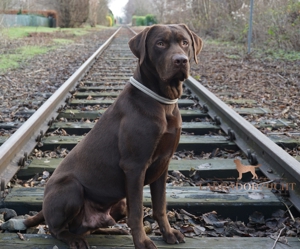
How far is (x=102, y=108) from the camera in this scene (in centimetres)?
590

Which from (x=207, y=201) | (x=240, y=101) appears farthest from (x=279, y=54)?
(x=207, y=201)

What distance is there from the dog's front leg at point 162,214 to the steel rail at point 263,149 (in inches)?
36.7

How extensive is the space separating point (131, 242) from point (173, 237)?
0.82 ft

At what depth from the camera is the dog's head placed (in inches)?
91.9

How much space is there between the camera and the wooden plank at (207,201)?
9.66ft

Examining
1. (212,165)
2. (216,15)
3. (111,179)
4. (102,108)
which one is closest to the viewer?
(111,179)

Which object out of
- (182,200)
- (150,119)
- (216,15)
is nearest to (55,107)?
(182,200)

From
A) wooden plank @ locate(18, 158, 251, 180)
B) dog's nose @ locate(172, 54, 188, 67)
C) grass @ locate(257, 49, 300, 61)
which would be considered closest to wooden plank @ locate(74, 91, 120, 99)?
wooden plank @ locate(18, 158, 251, 180)

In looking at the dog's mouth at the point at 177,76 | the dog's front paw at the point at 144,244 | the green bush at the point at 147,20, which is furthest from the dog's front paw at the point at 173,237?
the green bush at the point at 147,20

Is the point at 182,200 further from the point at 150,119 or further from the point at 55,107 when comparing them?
the point at 55,107

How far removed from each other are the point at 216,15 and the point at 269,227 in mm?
19493

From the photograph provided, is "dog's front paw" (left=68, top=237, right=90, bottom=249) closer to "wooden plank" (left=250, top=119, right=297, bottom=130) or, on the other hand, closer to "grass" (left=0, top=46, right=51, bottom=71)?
"wooden plank" (left=250, top=119, right=297, bottom=130)

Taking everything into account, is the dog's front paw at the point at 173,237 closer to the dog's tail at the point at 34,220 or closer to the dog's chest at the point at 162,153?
the dog's chest at the point at 162,153

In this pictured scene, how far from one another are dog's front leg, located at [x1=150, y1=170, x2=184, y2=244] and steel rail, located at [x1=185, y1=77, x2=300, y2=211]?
3.06 feet
